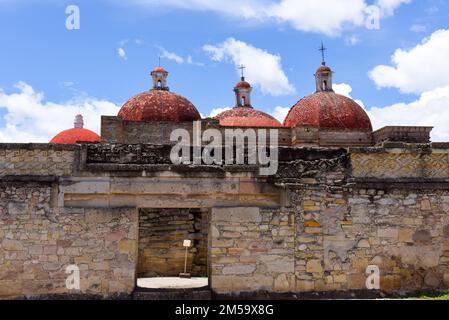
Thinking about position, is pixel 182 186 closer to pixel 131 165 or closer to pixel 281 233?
pixel 131 165

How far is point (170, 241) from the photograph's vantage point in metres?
12.6

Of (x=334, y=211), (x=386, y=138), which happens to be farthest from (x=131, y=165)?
(x=386, y=138)

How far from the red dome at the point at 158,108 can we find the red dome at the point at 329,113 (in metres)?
5.51

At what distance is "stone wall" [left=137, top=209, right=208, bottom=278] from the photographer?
12.4 meters

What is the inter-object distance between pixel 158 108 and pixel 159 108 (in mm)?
49

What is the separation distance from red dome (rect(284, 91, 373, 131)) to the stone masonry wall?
665 inches

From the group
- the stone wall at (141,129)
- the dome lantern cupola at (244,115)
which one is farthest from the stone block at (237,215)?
the dome lantern cupola at (244,115)

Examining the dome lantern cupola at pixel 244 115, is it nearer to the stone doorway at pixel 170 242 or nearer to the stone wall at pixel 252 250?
the stone doorway at pixel 170 242

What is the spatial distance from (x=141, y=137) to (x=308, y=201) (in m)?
14.2

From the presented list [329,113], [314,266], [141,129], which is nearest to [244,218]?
[314,266]

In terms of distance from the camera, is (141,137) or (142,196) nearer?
(142,196)

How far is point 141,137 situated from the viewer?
2170 cm

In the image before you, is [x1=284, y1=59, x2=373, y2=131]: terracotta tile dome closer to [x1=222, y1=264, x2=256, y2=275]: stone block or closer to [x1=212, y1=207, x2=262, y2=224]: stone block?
[x1=212, y1=207, x2=262, y2=224]: stone block

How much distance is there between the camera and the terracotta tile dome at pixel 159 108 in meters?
22.7
